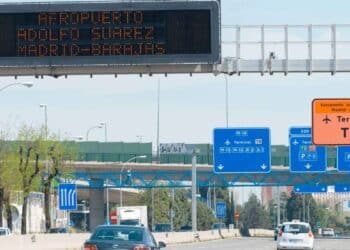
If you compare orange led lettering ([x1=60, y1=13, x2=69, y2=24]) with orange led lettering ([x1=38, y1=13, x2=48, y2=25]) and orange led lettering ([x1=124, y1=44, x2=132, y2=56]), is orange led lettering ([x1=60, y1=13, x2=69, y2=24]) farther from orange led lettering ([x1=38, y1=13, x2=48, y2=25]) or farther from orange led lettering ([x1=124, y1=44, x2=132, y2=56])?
orange led lettering ([x1=124, y1=44, x2=132, y2=56])

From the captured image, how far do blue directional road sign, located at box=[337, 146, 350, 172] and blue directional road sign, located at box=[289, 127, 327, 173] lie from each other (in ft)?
9.55

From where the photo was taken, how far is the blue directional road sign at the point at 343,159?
73938mm

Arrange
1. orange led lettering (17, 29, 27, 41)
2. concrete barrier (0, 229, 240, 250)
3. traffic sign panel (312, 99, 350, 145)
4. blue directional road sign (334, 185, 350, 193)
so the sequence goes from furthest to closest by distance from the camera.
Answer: blue directional road sign (334, 185, 350, 193), concrete barrier (0, 229, 240, 250), traffic sign panel (312, 99, 350, 145), orange led lettering (17, 29, 27, 41)

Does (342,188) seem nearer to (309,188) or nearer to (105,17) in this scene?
(309,188)

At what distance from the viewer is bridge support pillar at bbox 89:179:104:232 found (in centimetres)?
11969

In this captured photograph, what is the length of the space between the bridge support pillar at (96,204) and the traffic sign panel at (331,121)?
231 ft

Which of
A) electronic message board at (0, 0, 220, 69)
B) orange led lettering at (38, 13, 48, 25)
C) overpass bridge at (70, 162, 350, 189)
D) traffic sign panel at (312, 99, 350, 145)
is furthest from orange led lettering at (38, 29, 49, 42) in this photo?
overpass bridge at (70, 162, 350, 189)

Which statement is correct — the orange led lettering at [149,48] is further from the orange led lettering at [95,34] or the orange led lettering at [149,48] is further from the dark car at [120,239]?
the dark car at [120,239]

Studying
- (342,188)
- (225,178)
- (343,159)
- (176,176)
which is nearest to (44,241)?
(343,159)

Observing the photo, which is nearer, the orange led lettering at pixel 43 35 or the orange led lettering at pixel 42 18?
the orange led lettering at pixel 43 35

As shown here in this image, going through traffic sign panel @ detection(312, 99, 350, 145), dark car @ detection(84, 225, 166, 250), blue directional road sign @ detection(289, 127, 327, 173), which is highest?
traffic sign panel @ detection(312, 99, 350, 145)

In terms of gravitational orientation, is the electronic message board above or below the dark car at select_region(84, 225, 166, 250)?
above

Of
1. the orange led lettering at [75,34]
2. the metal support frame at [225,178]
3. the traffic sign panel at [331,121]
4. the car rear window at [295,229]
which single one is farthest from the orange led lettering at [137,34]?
the metal support frame at [225,178]

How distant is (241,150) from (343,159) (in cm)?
809
